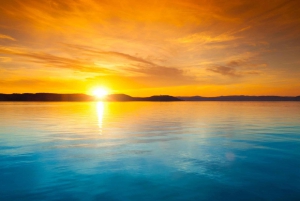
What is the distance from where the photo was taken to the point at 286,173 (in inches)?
492

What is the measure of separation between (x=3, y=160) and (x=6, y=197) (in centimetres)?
629

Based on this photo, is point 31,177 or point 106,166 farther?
point 106,166

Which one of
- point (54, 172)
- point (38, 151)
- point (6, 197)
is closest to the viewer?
point (6, 197)

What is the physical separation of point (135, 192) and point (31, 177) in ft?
19.1

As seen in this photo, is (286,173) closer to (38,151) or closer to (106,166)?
(106,166)

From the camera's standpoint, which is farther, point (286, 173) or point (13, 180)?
point (286, 173)

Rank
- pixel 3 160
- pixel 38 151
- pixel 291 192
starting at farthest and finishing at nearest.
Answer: pixel 38 151
pixel 3 160
pixel 291 192

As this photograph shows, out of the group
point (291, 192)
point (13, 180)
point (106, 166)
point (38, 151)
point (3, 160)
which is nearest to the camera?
point (291, 192)

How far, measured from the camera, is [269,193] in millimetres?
9891

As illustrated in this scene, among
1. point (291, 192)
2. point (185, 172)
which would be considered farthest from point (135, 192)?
point (291, 192)

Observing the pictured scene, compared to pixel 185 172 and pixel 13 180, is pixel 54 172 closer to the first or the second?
pixel 13 180

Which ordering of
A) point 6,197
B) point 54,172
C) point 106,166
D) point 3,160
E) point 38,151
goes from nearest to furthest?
point 6,197, point 54,172, point 106,166, point 3,160, point 38,151

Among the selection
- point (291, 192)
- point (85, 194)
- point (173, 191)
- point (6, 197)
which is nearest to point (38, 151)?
point (6, 197)

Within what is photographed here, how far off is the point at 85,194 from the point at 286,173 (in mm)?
10899
